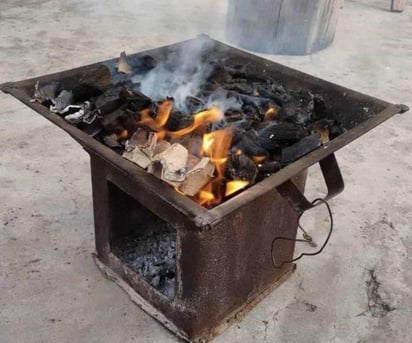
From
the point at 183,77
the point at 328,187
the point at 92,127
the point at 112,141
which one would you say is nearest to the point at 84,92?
the point at 92,127

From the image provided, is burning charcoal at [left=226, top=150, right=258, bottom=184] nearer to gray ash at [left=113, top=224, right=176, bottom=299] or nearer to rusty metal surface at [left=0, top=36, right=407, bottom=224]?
rusty metal surface at [left=0, top=36, right=407, bottom=224]

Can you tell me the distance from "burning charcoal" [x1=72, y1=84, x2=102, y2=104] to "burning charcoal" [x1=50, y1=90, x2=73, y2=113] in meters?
0.03

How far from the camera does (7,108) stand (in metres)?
3.52

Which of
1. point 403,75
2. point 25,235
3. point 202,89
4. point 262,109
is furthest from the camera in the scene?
point 403,75

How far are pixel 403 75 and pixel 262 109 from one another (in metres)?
3.03

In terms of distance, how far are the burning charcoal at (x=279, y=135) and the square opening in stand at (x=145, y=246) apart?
0.61 meters

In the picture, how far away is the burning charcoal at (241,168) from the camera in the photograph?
1.60 meters

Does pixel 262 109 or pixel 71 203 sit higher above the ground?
pixel 262 109

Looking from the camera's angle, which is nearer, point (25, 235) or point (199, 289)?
point (199, 289)

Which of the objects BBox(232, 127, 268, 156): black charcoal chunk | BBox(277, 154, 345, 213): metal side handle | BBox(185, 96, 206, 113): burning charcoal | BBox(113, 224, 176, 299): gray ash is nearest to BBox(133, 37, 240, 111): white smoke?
BBox(185, 96, 206, 113): burning charcoal

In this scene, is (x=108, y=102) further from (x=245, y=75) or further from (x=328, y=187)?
(x=328, y=187)

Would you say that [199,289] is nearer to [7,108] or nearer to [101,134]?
[101,134]

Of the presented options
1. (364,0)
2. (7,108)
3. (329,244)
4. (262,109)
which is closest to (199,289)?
(262,109)

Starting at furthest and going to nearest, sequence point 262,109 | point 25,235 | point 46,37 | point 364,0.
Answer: point 364,0, point 46,37, point 25,235, point 262,109
